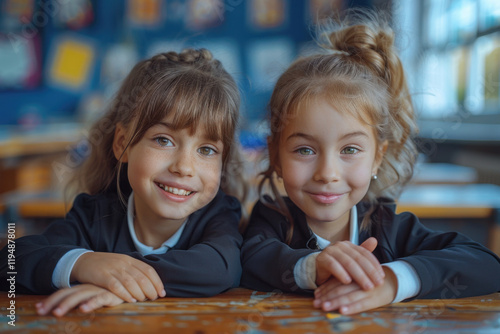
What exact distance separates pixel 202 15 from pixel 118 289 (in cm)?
566

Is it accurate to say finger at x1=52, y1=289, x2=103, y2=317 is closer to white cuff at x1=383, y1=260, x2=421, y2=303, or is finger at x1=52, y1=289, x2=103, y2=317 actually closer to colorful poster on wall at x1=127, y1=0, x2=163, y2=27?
white cuff at x1=383, y1=260, x2=421, y2=303

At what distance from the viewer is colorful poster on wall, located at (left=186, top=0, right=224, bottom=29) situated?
19.3 ft

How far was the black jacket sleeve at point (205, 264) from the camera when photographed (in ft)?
2.50

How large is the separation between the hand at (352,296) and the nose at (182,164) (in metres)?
0.32

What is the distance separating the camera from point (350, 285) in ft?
2.34

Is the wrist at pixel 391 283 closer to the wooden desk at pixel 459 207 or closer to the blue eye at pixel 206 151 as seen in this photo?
the blue eye at pixel 206 151

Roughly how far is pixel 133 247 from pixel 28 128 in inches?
160

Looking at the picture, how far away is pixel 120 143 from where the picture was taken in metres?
1.03

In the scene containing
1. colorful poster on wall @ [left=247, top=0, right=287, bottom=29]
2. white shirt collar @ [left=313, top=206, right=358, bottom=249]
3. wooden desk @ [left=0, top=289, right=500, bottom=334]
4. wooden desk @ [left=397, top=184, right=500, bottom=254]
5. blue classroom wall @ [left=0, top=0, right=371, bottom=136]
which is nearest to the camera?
wooden desk @ [left=0, top=289, right=500, bottom=334]

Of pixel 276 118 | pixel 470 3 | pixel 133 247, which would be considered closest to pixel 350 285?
pixel 276 118

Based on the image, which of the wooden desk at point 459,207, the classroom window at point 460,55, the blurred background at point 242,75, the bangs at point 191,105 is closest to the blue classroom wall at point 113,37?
the blurred background at point 242,75

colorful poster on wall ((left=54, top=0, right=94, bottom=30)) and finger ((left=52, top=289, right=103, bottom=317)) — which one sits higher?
colorful poster on wall ((left=54, top=0, right=94, bottom=30))

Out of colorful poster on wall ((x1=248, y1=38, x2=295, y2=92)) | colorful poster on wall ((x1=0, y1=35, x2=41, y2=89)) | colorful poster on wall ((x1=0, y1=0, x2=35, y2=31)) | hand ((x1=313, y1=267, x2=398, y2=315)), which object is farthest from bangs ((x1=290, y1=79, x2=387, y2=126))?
colorful poster on wall ((x1=0, y1=35, x2=41, y2=89))

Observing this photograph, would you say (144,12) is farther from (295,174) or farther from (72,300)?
(72,300)
